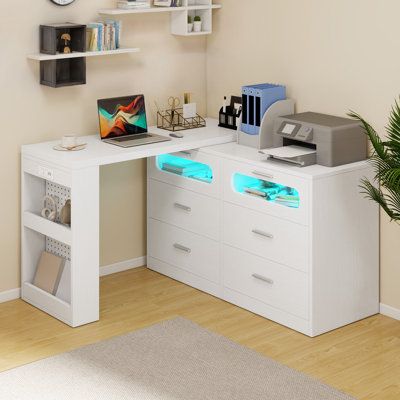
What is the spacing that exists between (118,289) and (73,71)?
1230 millimetres

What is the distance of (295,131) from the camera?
4.40 m

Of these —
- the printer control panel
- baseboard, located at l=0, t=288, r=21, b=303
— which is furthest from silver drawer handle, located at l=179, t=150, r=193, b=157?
baseboard, located at l=0, t=288, r=21, b=303

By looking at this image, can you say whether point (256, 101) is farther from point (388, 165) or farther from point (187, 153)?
point (388, 165)

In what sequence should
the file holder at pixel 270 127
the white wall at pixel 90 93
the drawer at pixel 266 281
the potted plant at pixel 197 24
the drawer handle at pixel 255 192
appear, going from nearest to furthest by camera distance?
the drawer at pixel 266 281 → the drawer handle at pixel 255 192 → the white wall at pixel 90 93 → the file holder at pixel 270 127 → the potted plant at pixel 197 24

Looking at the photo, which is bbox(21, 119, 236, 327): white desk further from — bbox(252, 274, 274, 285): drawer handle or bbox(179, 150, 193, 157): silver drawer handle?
bbox(252, 274, 274, 285): drawer handle

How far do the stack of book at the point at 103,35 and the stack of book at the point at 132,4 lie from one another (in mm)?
95

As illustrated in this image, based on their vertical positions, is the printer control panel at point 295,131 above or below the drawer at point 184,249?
above

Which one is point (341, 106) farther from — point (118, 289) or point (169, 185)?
point (118, 289)

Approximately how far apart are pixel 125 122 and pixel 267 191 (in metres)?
0.94

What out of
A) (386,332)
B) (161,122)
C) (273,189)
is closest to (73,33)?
(161,122)

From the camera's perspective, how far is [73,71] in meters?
4.72

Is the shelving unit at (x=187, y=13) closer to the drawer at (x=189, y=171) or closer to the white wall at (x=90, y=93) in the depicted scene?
the white wall at (x=90, y=93)

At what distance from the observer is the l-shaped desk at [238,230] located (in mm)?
4254

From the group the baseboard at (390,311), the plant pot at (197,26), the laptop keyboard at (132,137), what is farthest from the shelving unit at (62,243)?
the baseboard at (390,311)
